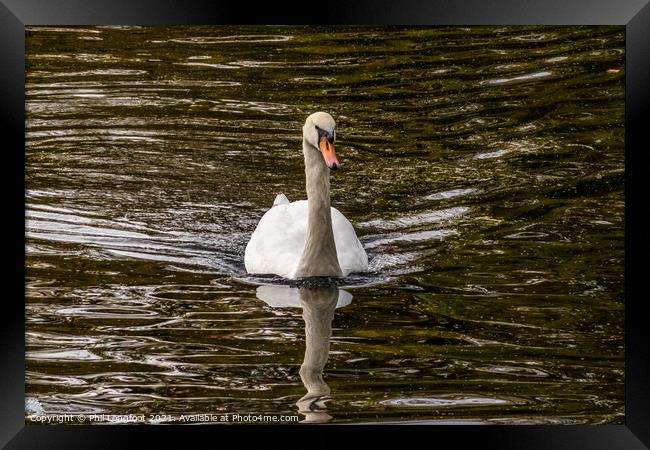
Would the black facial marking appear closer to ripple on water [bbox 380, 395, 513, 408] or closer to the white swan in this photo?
the white swan

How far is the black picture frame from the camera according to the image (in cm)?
802

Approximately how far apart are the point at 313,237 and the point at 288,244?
36 cm

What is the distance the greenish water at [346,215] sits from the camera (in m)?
8.50

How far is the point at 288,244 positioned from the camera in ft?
36.3

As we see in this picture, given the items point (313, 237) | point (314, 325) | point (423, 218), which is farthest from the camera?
point (423, 218)

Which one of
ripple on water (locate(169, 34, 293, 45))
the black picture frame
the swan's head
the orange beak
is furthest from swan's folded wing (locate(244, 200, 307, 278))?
the black picture frame

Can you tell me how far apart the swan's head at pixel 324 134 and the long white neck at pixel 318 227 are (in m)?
0.29

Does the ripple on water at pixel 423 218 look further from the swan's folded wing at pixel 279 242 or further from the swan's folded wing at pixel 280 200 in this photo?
the swan's folded wing at pixel 280 200

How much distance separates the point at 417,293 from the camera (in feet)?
33.2

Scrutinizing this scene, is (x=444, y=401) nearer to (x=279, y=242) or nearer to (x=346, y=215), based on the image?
(x=279, y=242)

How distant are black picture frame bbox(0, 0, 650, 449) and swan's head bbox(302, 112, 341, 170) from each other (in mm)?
2137

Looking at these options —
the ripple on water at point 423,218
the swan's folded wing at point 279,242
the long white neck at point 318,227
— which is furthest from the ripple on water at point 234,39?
A: the ripple on water at point 423,218

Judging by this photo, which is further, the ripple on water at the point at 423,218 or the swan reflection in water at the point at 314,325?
the ripple on water at the point at 423,218
